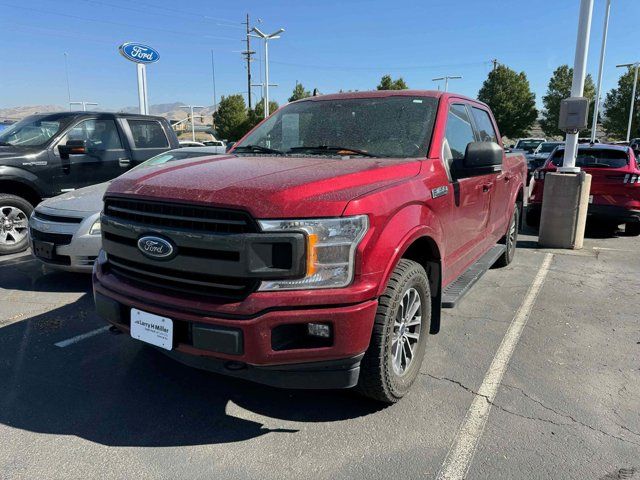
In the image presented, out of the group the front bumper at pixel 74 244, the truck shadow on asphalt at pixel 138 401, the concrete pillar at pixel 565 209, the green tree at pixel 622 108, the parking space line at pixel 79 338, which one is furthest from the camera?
the green tree at pixel 622 108

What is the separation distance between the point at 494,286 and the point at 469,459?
11.1ft

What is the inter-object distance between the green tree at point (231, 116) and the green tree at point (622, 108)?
32296 millimetres

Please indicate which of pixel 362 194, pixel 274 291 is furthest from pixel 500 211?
pixel 274 291

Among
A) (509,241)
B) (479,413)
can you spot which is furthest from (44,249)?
(509,241)

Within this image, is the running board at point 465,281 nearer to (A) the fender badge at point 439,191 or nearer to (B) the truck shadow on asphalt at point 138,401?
(A) the fender badge at point 439,191

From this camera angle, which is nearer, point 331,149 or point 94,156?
point 331,149

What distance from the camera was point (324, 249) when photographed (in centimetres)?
241

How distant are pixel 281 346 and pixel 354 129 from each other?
1.90 metres

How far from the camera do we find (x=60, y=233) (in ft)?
16.8

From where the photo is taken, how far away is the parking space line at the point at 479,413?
8.25 ft

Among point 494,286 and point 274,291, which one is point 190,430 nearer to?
point 274,291

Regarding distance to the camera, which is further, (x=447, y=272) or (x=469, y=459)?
(x=447, y=272)

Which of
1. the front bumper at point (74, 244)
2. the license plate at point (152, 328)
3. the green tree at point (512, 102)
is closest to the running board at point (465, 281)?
the license plate at point (152, 328)

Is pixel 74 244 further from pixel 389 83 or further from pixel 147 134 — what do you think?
pixel 389 83
